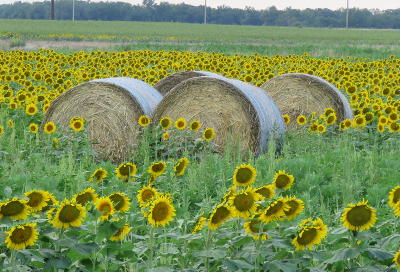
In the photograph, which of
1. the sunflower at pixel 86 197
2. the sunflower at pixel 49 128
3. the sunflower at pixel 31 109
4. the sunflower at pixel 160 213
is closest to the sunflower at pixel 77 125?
the sunflower at pixel 49 128

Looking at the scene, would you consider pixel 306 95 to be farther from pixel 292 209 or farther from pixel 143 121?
pixel 292 209

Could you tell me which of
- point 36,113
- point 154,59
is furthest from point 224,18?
point 36,113

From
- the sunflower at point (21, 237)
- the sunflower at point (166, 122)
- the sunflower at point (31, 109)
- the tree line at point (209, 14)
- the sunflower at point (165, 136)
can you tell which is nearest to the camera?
the sunflower at point (21, 237)

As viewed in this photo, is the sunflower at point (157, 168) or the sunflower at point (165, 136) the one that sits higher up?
the sunflower at point (157, 168)

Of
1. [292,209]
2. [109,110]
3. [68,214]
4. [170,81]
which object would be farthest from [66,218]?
[170,81]

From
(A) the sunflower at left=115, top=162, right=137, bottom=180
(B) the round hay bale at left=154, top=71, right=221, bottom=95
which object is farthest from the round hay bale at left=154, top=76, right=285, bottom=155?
(A) the sunflower at left=115, top=162, right=137, bottom=180

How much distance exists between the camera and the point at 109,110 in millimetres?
8906

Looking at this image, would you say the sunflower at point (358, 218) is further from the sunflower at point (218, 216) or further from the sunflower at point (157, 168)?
the sunflower at point (157, 168)

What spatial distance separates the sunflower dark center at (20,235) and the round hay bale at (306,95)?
753 centimetres

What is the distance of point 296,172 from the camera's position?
696 centimetres

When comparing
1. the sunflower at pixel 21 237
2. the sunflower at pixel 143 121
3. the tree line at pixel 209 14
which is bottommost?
the sunflower at pixel 143 121

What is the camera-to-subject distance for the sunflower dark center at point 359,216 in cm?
321

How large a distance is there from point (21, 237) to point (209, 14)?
11155 cm

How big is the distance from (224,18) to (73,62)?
98.2 m
